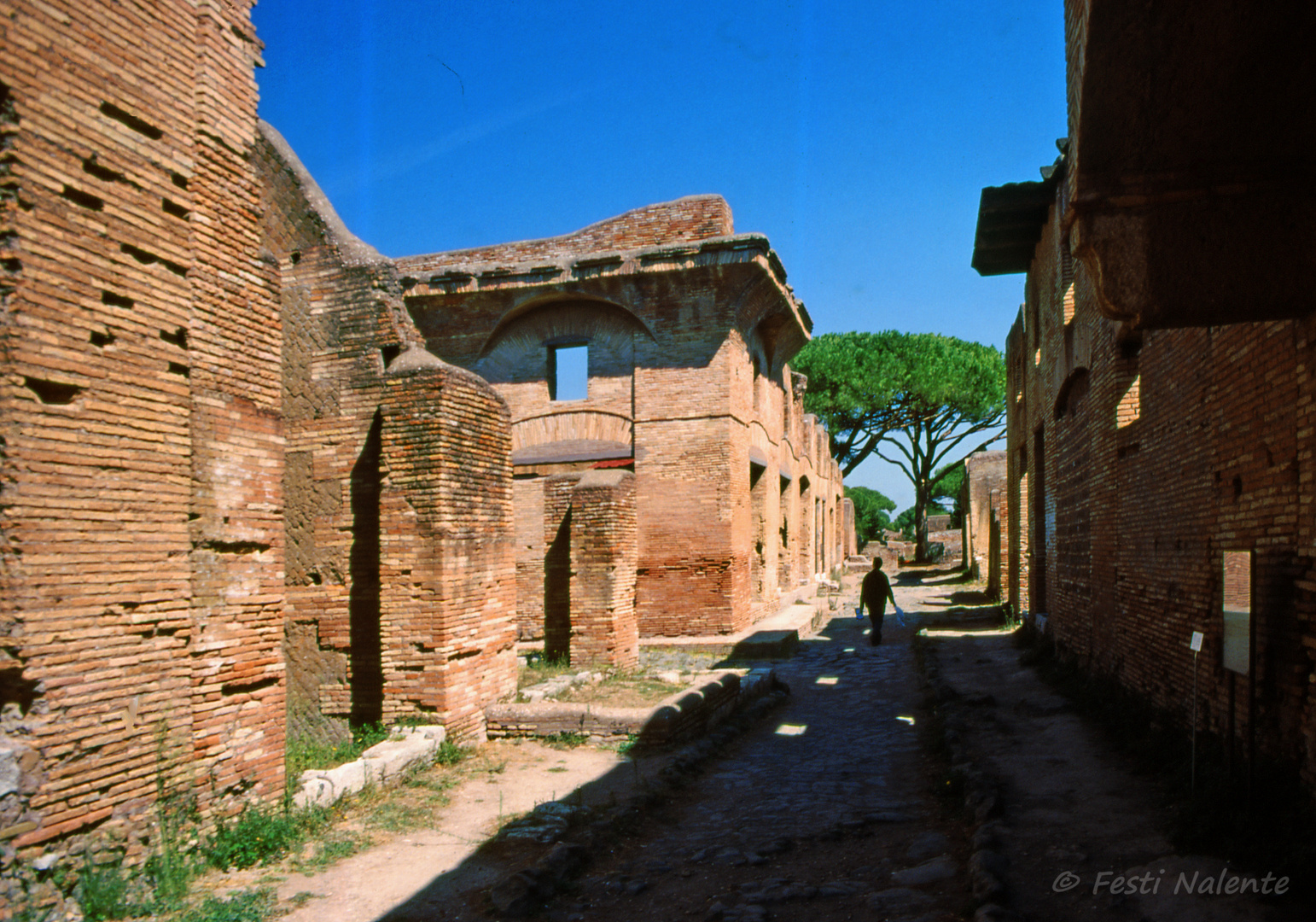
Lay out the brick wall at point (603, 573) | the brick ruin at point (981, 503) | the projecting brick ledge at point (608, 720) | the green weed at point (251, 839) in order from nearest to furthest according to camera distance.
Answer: the green weed at point (251, 839), the projecting brick ledge at point (608, 720), the brick wall at point (603, 573), the brick ruin at point (981, 503)

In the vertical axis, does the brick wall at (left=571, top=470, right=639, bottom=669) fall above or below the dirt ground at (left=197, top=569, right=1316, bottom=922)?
above

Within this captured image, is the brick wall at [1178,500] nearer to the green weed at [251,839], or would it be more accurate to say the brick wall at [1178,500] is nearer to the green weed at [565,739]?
the green weed at [565,739]

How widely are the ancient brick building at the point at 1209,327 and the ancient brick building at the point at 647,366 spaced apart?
7.77m

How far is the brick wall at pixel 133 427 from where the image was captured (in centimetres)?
408

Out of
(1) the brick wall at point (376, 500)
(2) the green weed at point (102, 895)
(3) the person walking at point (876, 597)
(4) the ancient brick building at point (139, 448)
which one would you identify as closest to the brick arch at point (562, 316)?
(3) the person walking at point (876, 597)

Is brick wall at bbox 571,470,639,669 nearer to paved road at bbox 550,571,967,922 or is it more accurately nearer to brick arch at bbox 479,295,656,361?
paved road at bbox 550,571,967,922

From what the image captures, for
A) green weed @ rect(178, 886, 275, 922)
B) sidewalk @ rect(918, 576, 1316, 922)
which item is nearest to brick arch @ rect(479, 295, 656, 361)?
sidewalk @ rect(918, 576, 1316, 922)

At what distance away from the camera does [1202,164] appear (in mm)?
3713

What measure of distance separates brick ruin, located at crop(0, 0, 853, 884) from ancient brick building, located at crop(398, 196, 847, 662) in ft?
0.22

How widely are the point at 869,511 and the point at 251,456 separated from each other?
68.3 meters

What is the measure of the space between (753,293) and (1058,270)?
5613 mm

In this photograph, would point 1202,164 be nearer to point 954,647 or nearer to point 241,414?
point 241,414

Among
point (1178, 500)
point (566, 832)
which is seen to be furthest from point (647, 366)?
point (566, 832)

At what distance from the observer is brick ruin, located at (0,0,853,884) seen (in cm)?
418
